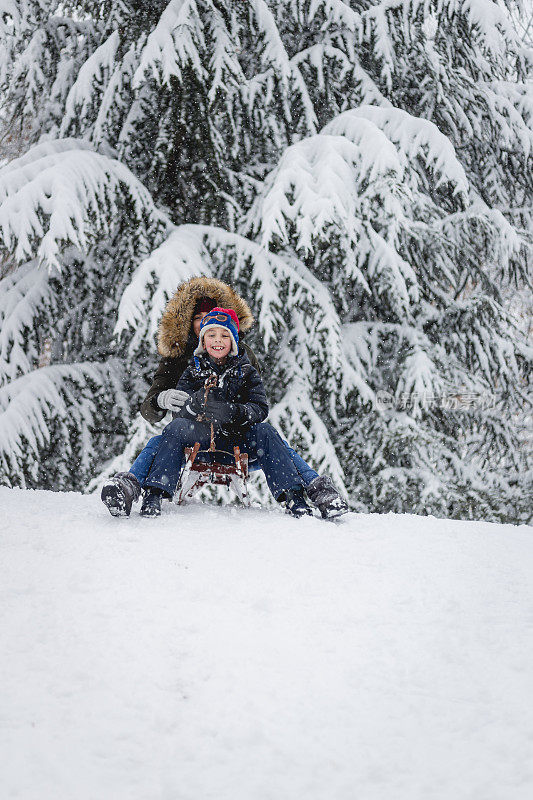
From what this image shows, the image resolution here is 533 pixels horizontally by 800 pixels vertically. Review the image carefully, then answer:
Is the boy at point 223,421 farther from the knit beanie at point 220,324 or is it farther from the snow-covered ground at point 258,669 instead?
the snow-covered ground at point 258,669

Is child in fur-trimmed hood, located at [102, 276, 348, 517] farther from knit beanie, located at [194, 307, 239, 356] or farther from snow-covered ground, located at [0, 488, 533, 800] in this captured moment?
snow-covered ground, located at [0, 488, 533, 800]

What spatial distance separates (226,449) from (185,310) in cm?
78

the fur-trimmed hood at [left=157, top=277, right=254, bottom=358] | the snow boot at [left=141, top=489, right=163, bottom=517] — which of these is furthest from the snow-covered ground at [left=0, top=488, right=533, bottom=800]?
the fur-trimmed hood at [left=157, top=277, right=254, bottom=358]

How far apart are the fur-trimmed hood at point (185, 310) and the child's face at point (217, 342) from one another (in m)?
0.28

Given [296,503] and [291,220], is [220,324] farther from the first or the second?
[291,220]

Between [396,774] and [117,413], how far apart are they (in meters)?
4.42

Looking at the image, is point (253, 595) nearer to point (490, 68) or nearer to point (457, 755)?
point (457, 755)

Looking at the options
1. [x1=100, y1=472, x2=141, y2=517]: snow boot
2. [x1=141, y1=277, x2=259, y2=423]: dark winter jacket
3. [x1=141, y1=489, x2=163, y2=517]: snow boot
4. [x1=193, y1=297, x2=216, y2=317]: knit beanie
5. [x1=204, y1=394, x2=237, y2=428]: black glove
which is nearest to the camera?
[x1=100, y1=472, x2=141, y2=517]: snow boot

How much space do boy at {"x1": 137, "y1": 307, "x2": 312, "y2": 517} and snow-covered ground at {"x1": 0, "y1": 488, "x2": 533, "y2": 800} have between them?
1.58 ft

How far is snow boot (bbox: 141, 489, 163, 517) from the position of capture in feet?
9.82

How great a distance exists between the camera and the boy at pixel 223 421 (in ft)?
10.1

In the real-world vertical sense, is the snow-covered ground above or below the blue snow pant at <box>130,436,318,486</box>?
below

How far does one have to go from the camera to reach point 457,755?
127 cm

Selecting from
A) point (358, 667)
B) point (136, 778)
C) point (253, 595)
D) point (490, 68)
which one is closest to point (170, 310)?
point (253, 595)
